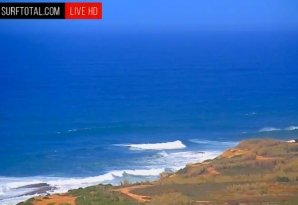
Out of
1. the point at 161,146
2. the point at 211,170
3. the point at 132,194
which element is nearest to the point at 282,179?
the point at 211,170

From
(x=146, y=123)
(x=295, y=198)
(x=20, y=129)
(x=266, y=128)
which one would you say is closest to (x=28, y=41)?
(x=20, y=129)

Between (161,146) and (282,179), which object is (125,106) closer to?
(161,146)

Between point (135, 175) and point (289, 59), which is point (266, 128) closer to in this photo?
point (289, 59)

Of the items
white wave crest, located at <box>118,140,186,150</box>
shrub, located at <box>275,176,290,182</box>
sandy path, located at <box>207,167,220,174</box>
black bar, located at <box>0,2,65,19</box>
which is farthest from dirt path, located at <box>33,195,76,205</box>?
shrub, located at <box>275,176,290,182</box>

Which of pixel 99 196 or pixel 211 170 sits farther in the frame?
pixel 211 170

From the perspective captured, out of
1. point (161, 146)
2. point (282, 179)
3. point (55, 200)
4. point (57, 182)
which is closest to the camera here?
point (55, 200)

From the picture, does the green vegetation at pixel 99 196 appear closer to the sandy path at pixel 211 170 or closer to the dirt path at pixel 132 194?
the dirt path at pixel 132 194

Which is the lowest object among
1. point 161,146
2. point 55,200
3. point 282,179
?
point 55,200
